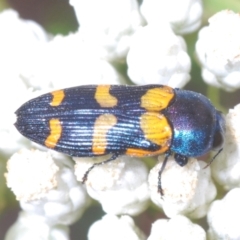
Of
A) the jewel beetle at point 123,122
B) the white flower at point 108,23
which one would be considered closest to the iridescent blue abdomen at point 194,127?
the jewel beetle at point 123,122

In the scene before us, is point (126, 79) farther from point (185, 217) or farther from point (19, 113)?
point (185, 217)

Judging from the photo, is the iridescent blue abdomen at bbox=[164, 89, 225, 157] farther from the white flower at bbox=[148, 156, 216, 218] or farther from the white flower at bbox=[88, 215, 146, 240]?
the white flower at bbox=[88, 215, 146, 240]

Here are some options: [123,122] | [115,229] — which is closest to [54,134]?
[123,122]

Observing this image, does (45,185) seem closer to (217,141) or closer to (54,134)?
(54,134)

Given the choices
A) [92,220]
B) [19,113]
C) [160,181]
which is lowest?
[92,220]

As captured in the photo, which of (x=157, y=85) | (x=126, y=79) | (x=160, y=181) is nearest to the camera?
(x=160, y=181)

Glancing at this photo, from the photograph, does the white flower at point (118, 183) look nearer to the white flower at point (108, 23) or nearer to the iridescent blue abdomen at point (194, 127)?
the iridescent blue abdomen at point (194, 127)

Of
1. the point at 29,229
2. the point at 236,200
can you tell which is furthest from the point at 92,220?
the point at 236,200
